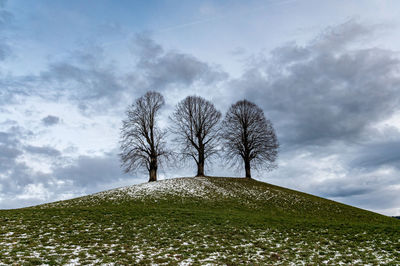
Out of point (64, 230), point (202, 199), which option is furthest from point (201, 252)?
point (202, 199)

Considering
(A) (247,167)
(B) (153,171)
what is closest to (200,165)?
(B) (153,171)

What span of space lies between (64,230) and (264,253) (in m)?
11.5

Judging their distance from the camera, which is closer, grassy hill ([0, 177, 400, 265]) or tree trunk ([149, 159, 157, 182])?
grassy hill ([0, 177, 400, 265])

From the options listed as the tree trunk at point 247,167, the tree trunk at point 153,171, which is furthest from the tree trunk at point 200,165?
the tree trunk at point 247,167

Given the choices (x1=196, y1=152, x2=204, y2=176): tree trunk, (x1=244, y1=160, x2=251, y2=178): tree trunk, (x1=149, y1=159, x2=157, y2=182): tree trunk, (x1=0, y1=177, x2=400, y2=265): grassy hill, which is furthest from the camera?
(x1=244, y1=160, x2=251, y2=178): tree trunk

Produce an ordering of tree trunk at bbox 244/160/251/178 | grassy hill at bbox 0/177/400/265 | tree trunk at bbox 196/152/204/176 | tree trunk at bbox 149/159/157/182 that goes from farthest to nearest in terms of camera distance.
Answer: tree trunk at bbox 244/160/251/178
tree trunk at bbox 196/152/204/176
tree trunk at bbox 149/159/157/182
grassy hill at bbox 0/177/400/265

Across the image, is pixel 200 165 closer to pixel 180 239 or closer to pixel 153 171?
pixel 153 171

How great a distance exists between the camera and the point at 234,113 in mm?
50094

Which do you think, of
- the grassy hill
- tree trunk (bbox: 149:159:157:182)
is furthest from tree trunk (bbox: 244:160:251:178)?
the grassy hill

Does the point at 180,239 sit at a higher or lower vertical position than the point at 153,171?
lower

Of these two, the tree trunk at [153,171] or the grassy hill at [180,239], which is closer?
the grassy hill at [180,239]

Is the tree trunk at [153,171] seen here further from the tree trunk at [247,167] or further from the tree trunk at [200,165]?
the tree trunk at [247,167]

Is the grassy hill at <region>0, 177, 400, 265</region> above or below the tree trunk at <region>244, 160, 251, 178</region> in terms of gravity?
below

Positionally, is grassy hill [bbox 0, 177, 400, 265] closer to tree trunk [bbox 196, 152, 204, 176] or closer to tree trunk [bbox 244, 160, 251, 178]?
tree trunk [bbox 196, 152, 204, 176]
